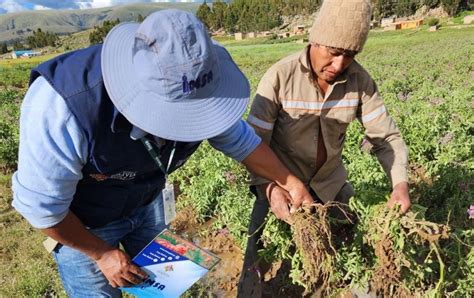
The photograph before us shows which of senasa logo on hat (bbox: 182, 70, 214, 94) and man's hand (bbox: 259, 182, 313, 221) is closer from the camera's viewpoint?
senasa logo on hat (bbox: 182, 70, 214, 94)

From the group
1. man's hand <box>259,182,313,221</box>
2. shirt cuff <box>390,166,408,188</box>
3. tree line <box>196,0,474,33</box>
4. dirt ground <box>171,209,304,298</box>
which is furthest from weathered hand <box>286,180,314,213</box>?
tree line <box>196,0,474,33</box>

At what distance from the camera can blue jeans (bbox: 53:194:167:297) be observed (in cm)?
176

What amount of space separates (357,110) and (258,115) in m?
0.56

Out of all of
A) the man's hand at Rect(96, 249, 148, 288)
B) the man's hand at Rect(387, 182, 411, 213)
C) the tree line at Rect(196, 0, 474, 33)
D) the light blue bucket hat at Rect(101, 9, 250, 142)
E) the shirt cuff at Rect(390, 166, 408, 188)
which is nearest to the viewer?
the light blue bucket hat at Rect(101, 9, 250, 142)

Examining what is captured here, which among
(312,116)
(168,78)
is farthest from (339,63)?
(168,78)

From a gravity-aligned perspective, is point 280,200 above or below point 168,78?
below

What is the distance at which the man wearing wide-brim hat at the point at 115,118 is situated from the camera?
1.19 m

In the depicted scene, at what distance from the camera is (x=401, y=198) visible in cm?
196

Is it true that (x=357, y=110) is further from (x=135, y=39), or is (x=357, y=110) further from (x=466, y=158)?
(x=466, y=158)

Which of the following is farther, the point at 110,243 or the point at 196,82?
the point at 110,243

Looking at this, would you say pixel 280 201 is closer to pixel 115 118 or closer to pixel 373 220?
pixel 373 220

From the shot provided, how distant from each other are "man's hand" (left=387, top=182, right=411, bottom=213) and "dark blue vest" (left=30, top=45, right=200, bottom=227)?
0.92 m

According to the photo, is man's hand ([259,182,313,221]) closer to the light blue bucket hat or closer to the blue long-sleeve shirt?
the light blue bucket hat

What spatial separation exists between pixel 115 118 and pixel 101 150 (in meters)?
0.15
